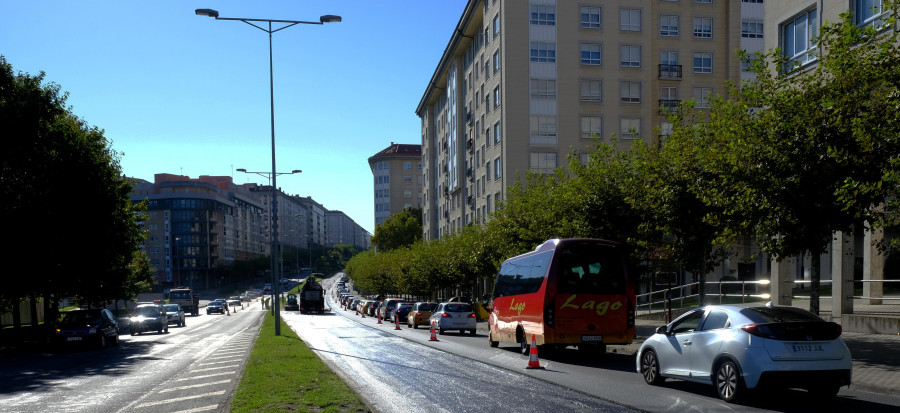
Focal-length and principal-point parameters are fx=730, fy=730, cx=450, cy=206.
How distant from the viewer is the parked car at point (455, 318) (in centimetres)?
3294

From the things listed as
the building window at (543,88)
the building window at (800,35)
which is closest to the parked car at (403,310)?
the building window at (543,88)

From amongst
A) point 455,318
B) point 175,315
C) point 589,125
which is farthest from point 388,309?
point 589,125

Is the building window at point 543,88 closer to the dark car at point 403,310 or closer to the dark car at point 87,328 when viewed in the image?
the dark car at point 403,310

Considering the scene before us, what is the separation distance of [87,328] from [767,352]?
25311mm

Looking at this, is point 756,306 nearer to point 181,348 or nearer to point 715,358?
point 715,358

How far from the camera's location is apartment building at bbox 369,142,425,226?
153125 mm

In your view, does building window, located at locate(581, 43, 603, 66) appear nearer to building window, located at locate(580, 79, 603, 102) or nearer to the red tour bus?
building window, located at locate(580, 79, 603, 102)

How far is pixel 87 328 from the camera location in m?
27.5

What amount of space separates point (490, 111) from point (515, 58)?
6913 millimetres

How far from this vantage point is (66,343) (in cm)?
2706

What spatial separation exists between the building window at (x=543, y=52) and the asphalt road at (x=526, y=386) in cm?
3941

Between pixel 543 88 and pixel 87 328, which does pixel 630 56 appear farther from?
pixel 87 328

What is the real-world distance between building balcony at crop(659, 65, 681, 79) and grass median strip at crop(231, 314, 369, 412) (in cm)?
4800

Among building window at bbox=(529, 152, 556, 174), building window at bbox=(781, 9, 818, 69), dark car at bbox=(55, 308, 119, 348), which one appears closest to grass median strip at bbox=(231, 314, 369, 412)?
dark car at bbox=(55, 308, 119, 348)
